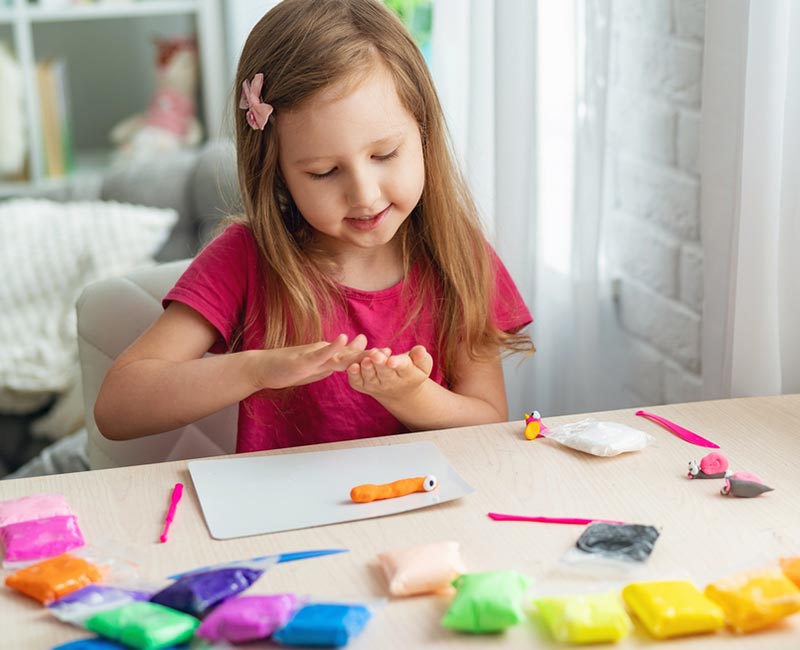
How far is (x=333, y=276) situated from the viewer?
4.56 ft

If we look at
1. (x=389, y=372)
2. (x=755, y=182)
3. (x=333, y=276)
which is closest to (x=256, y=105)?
(x=333, y=276)

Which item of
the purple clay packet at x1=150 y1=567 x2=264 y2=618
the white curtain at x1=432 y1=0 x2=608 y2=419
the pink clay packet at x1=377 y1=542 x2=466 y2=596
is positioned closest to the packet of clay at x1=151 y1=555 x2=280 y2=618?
the purple clay packet at x1=150 y1=567 x2=264 y2=618

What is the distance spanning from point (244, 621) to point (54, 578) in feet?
0.58

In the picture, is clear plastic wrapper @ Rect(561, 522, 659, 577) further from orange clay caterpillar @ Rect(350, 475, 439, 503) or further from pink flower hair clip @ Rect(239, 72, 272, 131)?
pink flower hair clip @ Rect(239, 72, 272, 131)

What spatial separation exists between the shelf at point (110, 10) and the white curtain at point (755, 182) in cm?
240

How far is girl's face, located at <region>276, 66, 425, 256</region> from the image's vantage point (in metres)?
1.19

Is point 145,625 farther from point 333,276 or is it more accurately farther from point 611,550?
point 333,276

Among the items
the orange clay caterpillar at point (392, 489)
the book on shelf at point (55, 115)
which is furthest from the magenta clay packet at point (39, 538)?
the book on shelf at point (55, 115)

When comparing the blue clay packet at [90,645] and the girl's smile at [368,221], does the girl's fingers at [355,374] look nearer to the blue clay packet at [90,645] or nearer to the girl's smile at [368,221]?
the girl's smile at [368,221]

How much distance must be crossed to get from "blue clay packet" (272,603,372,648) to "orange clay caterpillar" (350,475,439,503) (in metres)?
0.22

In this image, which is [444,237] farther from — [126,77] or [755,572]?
[126,77]

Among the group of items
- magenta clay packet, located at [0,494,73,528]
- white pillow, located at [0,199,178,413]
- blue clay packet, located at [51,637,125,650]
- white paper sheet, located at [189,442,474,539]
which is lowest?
white pillow, located at [0,199,178,413]

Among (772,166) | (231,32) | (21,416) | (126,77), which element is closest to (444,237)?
(772,166)

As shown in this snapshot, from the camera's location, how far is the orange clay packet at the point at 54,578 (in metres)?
0.84
